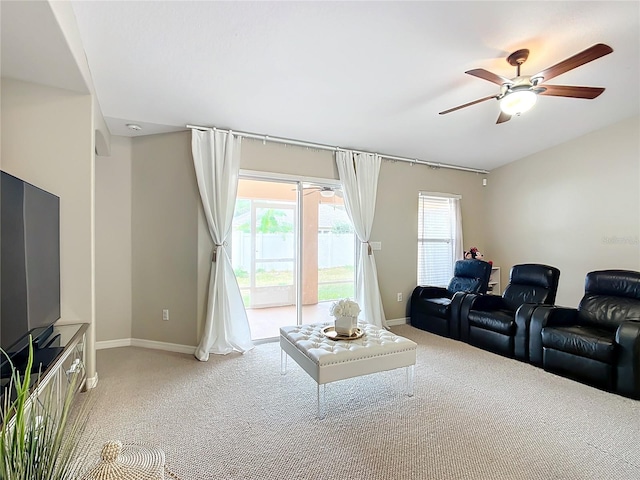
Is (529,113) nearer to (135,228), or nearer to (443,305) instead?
(443,305)

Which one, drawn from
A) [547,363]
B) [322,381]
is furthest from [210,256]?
[547,363]

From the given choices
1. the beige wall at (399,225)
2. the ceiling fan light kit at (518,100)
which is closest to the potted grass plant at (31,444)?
the ceiling fan light kit at (518,100)

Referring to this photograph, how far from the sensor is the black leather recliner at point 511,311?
356 centimetres

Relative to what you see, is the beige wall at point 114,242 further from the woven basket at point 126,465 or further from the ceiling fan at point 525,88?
the ceiling fan at point 525,88

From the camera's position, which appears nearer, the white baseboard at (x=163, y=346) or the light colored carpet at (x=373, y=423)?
the light colored carpet at (x=373, y=423)

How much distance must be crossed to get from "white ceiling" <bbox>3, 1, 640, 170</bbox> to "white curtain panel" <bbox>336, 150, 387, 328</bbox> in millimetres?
564

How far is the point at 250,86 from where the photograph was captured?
3.08m

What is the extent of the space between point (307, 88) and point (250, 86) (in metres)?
0.54

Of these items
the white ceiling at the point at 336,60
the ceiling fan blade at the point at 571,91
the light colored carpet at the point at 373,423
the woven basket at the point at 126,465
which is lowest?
the light colored carpet at the point at 373,423

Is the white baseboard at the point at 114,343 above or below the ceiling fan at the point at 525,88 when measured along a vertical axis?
below

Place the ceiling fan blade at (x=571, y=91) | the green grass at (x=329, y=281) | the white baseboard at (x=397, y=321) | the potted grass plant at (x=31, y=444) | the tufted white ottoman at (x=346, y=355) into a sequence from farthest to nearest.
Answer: the white baseboard at (x=397, y=321) < the green grass at (x=329, y=281) < the ceiling fan blade at (x=571, y=91) < the tufted white ottoman at (x=346, y=355) < the potted grass plant at (x=31, y=444)

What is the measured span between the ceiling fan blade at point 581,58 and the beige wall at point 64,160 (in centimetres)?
371

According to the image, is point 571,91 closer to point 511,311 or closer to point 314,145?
point 511,311

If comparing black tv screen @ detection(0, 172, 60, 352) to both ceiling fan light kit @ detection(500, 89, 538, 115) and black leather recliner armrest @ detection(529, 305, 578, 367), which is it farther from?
black leather recliner armrest @ detection(529, 305, 578, 367)
